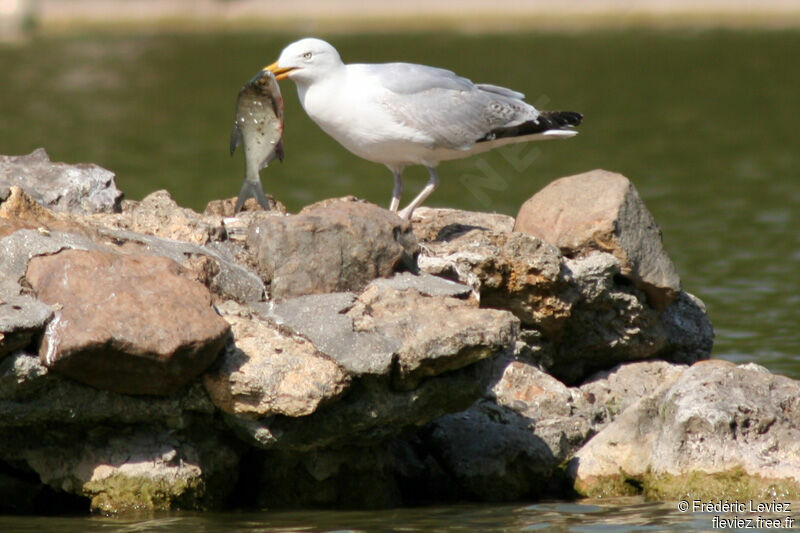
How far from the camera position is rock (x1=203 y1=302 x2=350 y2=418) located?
262 inches

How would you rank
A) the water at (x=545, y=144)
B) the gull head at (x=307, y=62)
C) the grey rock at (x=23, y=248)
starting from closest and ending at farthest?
1. the grey rock at (x=23, y=248)
2. the gull head at (x=307, y=62)
3. the water at (x=545, y=144)

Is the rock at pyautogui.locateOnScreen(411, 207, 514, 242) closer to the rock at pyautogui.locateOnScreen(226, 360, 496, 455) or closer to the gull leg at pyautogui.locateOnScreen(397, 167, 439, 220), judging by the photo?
the gull leg at pyautogui.locateOnScreen(397, 167, 439, 220)

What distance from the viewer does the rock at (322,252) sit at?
7.36m

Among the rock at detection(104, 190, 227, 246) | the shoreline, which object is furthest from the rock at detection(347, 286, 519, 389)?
the shoreline

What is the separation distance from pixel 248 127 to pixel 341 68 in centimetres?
72

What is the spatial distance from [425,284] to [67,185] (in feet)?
8.10

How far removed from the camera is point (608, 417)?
844cm

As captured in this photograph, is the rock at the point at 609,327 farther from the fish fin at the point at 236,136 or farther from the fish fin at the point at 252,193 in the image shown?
the fish fin at the point at 236,136

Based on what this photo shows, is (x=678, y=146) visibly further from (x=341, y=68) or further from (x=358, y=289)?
(x=358, y=289)

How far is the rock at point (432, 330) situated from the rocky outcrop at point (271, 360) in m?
0.01

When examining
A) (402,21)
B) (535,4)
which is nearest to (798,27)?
(535,4)

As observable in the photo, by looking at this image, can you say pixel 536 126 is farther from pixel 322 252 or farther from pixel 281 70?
pixel 322 252

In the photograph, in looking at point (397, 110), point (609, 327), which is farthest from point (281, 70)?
point (609, 327)

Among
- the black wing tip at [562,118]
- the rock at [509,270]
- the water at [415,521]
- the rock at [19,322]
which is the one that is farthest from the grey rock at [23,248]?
the black wing tip at [562,118]
